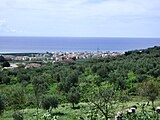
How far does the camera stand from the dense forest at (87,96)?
8085 mm

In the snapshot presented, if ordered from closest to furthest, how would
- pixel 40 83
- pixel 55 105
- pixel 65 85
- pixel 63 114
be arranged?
pixel 63 114
pixel 55 105
pixel 65 85
pixel 40 83

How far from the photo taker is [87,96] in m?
9.55

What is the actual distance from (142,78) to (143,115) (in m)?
37.4

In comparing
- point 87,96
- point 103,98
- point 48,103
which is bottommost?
point 48,103

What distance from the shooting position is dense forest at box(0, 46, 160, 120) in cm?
809

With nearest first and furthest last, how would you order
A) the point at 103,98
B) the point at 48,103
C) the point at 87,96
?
1. the point at 103,98
2. the point at 87,96
3. the point at 48,103

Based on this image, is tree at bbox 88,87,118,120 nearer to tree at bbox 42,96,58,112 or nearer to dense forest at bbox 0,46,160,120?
dense forest at bbox 0,46,160,120

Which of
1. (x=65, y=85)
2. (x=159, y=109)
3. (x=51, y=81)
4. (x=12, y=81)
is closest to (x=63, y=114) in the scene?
(x=65, y=85)

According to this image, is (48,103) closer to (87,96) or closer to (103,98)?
(87,96)

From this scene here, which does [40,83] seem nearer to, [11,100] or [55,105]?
[11,100]

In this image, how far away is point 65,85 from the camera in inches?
1634

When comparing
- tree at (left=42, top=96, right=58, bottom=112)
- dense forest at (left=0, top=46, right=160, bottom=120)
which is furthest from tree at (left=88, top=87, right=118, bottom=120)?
tree at (left=42, top=96, right=58, bottom=112)

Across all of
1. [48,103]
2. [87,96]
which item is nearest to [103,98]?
[87,96]

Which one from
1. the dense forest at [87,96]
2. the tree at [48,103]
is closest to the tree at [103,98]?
the dense forest at [87,96]
